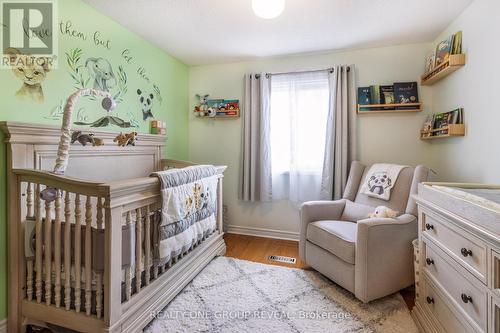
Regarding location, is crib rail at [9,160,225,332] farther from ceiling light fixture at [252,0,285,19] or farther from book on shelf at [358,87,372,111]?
book on shelf at [358,87,372,111]

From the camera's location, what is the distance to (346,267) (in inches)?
68.4

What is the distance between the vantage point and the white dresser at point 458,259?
910mm

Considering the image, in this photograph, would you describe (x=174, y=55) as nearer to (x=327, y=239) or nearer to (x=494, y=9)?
(x=327, y=239)

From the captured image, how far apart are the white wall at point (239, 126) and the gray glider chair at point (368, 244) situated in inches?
24.5

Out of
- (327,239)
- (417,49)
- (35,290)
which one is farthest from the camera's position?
(417,49)

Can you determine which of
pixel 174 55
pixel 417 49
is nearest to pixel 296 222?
pixel 417 49

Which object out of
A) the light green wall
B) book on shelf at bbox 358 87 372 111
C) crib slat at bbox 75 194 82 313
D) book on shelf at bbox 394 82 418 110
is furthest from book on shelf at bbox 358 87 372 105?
crib slat at bbox 75 194 82 313

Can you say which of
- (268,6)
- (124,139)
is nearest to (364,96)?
(268,6)

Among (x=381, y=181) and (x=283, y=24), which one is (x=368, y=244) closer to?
(x=381, y=181)

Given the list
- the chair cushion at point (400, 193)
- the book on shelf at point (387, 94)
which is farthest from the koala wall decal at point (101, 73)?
the book on shelf at point (387, 94)

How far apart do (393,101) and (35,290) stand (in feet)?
10.9

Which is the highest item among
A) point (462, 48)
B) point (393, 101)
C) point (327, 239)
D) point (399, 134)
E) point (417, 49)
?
point (417, 49)

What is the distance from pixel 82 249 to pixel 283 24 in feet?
7.34

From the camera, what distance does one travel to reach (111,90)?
211cm
